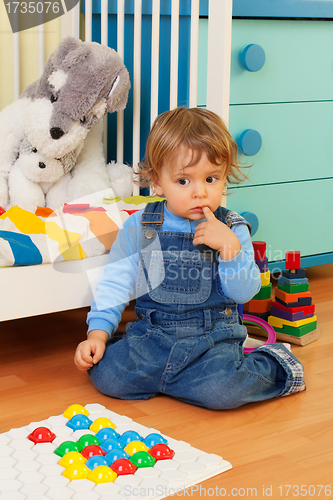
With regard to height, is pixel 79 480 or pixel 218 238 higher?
pixel 218 238

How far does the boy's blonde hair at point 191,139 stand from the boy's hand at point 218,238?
0.10 metres

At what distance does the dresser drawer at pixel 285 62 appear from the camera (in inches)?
56.8

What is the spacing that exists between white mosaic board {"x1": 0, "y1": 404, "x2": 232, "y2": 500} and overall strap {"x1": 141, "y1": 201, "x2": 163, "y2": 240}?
38cm

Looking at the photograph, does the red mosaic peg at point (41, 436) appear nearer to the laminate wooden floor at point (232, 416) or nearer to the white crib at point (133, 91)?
the laminate wooden floor at point (232, 416)

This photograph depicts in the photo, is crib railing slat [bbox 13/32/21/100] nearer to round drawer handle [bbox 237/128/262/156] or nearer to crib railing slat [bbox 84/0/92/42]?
crib railing slat [bbox 84/0/92/42]

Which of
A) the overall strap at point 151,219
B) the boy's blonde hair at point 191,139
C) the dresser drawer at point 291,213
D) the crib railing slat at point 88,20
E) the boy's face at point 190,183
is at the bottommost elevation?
the dresser drawer at point 291,213

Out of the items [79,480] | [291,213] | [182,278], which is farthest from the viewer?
[291,213]

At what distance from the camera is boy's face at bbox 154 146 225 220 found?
0.98m

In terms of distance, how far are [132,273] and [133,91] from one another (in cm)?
60

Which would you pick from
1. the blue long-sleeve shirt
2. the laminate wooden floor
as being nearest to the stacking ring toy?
the laminate wooden floor

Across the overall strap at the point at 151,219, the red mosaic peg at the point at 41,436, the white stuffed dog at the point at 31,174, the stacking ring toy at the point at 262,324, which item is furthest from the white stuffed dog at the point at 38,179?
the red mosaic peg at the point at 41,436

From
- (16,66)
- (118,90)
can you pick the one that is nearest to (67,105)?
(118,90)

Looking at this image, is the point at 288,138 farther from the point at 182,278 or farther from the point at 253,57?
the point at 182,278

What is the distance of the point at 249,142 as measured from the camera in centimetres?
145
